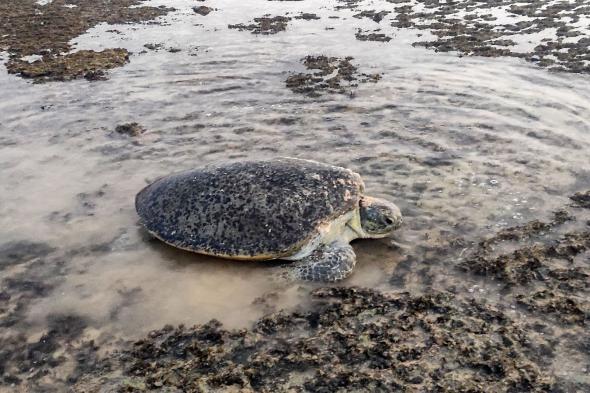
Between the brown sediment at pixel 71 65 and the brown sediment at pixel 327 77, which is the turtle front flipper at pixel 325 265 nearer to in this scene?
the brown sediment at pixel 327 77

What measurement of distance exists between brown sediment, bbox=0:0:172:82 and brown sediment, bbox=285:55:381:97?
484cm

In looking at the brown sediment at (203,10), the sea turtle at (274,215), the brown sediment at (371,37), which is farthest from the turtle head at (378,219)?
the brown sediment at (203,10)

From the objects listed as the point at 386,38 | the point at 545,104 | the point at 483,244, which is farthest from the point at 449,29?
the point at 483,244

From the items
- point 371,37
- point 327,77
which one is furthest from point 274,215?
point 371,37

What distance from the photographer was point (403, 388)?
391 cm

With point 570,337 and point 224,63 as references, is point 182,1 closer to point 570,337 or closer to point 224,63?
point 224,63

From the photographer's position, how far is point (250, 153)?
26.9 feet

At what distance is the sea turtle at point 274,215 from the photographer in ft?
17.4

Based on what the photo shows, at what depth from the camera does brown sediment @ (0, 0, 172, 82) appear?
12.2 m

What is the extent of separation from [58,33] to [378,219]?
13.8 meters

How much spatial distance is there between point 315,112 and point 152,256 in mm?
5202

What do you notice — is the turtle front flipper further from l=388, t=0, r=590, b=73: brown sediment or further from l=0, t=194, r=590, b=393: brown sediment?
l=388, t=0, r=590, b=73: brown sediment

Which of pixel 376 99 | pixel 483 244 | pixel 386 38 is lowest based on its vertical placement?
pixel 483 244

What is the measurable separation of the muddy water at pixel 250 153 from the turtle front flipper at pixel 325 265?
17 cm
